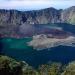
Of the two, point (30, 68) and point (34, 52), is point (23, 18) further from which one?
point (30, 68)

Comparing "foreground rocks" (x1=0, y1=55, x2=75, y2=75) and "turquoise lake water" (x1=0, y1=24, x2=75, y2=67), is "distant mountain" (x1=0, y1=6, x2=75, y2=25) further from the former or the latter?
"foreground rocks" (x1=0, y1=55, x2=75, y2=75)

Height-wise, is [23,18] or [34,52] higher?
[23,18]

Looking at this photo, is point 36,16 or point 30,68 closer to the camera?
point 30,68

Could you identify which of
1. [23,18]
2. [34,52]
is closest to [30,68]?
[34,52]

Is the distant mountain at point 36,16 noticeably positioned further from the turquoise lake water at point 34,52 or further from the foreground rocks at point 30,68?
the foreground rocks at point 30,68

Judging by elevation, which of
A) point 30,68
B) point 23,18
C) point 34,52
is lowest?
point 30,68

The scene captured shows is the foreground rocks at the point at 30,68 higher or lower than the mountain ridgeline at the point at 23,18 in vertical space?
lower

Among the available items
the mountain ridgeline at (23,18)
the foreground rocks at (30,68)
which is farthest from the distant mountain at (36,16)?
the foreground rocks at (30,68)

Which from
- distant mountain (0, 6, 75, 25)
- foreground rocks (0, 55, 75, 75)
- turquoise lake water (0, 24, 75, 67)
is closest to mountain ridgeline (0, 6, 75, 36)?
distant mountain (0, 6, 75, 25)

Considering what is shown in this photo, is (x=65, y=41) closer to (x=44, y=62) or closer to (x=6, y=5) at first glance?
(x=44, y=62)
